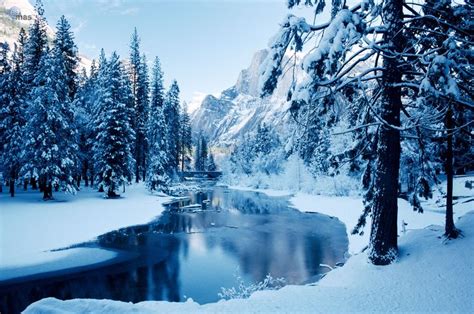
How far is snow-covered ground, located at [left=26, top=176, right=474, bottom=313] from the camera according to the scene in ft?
18.6

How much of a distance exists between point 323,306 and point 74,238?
16952 millimetres

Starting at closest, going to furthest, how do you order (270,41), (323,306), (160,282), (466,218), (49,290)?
(323,306)
(270,41)
(466,218)
(49,290)
(160,282)

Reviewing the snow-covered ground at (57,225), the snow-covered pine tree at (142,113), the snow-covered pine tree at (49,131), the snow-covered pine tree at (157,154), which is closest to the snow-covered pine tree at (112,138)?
the snow-covered ground at (57,225)

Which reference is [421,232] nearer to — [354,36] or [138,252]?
[354,36]

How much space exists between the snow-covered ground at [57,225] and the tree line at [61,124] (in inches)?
87.3

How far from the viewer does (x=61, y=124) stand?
29.1 m

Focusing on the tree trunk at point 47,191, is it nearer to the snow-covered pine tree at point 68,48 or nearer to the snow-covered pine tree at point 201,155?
the snow-covered pine tree at point 68,48

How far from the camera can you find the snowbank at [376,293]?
5.64 metres

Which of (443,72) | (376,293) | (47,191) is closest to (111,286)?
(376,293)

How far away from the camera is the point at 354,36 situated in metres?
6.06

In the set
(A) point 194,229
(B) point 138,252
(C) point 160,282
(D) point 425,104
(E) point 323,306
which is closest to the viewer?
(E) point 323,306

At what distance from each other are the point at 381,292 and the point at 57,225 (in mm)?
20065

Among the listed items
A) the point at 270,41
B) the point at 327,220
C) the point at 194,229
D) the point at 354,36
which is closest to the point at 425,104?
the point at 354,36

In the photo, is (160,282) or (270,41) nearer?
(270,41)
